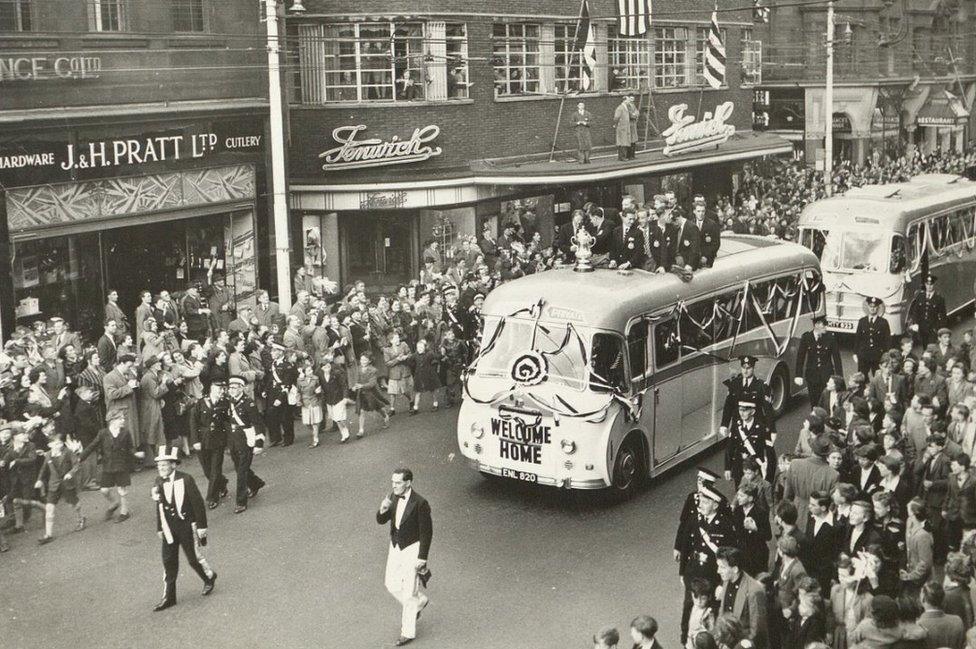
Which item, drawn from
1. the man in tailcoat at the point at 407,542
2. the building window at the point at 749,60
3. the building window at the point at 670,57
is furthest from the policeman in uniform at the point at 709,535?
the building window at the point at 749,60

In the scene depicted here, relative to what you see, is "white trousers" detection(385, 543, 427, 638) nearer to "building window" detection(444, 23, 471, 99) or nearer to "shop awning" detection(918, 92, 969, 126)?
"building window" detection(444, 23, 471, 99)

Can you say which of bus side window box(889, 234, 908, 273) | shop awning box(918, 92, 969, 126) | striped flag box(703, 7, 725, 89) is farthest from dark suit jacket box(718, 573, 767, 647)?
shop awning box(918, 92, 969, 126)

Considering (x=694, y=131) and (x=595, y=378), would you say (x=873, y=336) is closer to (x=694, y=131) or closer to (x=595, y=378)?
(x=595, y=378)

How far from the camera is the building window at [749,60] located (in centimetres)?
4062

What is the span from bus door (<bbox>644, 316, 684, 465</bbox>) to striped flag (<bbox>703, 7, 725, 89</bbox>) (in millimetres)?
22777

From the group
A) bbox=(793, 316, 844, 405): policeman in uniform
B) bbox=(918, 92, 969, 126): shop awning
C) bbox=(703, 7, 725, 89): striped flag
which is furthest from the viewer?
bbox=(918, 92, 969, 126): shop awning

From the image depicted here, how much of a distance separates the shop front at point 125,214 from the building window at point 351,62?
2.31m

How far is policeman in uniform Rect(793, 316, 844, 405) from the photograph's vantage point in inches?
661

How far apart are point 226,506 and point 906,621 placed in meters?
9.21

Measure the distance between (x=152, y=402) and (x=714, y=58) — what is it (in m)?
25.1

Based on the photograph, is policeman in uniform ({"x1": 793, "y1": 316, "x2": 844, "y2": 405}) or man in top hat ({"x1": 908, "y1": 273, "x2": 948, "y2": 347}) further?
man in top hat ({"x1": 908, "y1": 273, "x2": 948, "y2": 347})

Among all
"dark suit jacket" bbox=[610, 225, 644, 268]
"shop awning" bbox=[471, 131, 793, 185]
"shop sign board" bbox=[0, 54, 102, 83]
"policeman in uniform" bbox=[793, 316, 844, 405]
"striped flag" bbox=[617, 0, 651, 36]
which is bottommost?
"policeman in uniform" bbox=[793, 316, 844, 405]

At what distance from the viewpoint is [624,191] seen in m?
35.4

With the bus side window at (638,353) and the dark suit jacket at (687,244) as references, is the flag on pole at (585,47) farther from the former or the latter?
the bus side window at (638,353)
